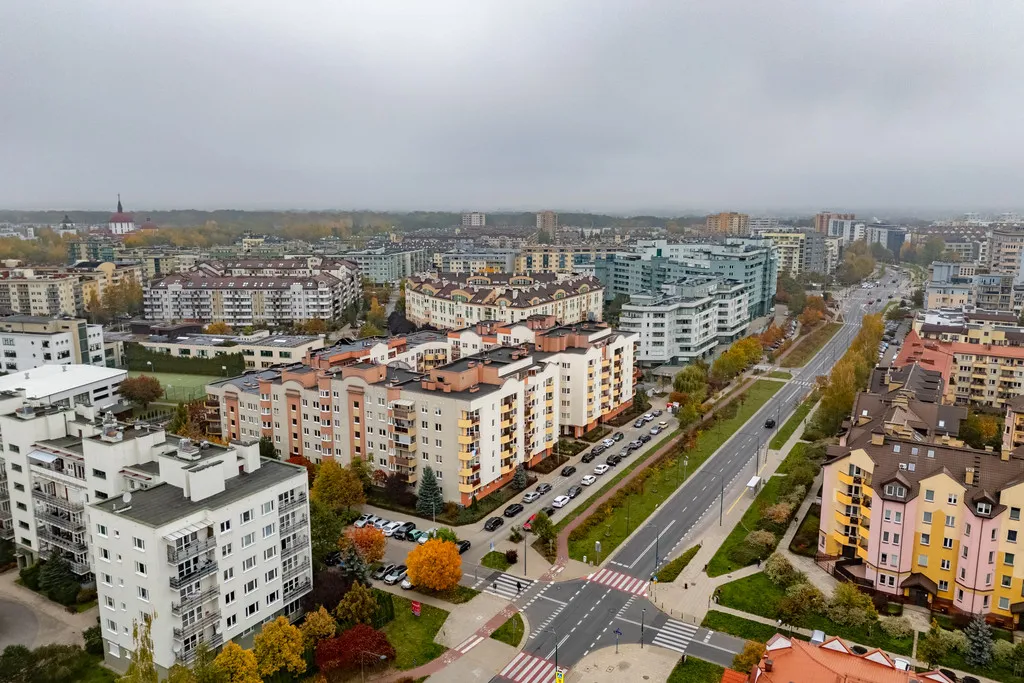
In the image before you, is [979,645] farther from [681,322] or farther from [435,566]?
[681,322]

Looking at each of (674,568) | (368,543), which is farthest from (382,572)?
(674,568)

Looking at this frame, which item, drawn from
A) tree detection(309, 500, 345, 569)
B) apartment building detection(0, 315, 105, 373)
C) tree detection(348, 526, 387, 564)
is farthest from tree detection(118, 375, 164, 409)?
tree detection(348, 526, 387, 564)

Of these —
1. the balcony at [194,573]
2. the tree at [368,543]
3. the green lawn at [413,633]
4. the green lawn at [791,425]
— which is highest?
the balcony at [194,573]

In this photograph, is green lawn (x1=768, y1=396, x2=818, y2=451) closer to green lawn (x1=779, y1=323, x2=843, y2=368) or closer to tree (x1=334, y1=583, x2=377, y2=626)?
green lawn (x1=779, y1=323, x2=843, y2=368)

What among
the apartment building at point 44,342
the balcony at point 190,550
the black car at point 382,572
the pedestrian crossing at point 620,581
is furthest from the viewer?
the apartment building at point 44,342

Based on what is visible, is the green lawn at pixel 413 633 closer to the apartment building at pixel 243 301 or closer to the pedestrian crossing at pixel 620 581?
the pedestrian crossing at pixel 620 581

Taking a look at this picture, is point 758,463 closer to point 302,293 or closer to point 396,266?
point 302,293

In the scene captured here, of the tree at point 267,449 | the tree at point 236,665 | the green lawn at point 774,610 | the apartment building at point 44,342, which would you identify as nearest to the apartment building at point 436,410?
the tree at point 267,449
